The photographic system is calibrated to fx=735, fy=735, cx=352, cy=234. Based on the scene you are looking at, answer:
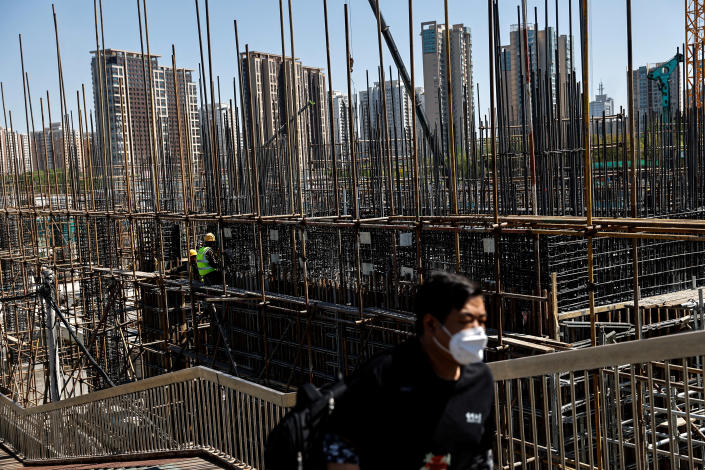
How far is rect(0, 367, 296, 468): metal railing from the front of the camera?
6133 mm

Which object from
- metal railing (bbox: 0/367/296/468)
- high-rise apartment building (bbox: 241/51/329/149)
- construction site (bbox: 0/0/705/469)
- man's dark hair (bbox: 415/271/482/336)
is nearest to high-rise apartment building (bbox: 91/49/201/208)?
construction site (bbox: 0/0/705/469)

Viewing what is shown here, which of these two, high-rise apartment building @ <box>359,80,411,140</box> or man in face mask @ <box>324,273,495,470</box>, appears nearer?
man in face mask @ <box>324,273,495,470</box>

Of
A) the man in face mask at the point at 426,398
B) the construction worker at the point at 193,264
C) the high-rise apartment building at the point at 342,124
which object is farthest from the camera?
the high-rise apartment building at the point at 342,124

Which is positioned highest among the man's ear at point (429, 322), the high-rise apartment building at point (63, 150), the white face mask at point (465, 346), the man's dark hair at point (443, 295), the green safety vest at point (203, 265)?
the high-rise apartment building at point (63, 150)

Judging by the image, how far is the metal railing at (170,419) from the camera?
613 centimetres

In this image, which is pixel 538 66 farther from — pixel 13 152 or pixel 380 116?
pixel 13 152

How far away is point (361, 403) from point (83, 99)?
715 inches

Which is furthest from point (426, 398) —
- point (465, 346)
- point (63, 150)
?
point (63, 150)

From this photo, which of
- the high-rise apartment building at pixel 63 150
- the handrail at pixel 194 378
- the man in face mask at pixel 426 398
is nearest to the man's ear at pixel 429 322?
the man in face mask at pixel 426 398

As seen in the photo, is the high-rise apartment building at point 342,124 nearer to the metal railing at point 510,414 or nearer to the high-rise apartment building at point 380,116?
the high-rise apartment building at point 380,116

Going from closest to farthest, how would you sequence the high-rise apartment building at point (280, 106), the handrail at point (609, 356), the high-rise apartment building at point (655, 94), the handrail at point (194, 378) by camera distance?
the handrail at point (609, 356)
the handrail at point (194, 378)
the high-rise apartment building at point (655, 94)
the high-rise apartment building at point (280, 106)

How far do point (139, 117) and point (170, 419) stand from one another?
57.9 metres

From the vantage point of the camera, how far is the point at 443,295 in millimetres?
2602

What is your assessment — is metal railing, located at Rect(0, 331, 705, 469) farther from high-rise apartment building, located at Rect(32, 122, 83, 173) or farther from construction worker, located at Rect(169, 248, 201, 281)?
high-rise apartment building, located at Rect(32, 122, 83, 173)
